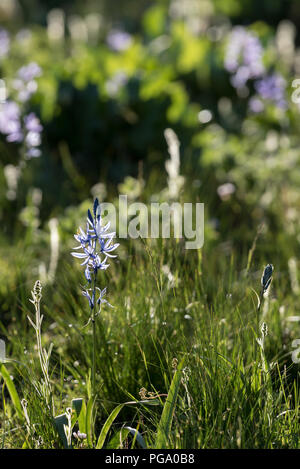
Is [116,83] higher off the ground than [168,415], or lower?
higher

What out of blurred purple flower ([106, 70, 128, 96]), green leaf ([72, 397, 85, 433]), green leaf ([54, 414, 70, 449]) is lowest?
green leaf ([54, 414, 70, 449])

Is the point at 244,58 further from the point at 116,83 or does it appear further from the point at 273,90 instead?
the point at 116,83

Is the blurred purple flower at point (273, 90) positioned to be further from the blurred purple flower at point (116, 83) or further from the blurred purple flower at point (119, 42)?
the blurred purple flower at point (119, 42)

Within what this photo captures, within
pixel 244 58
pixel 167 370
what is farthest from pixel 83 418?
pixel 244 58

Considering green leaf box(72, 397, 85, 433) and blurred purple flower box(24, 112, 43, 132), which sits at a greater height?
blurred purple flower box(24, 112, 43, 132)

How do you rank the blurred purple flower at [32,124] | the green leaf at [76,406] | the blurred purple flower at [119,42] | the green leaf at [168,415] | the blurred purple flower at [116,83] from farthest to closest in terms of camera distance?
1. the blurred purple flower at [119,42]
2. the blurred purple flower at [116,83]
3. the blurred purple flower at [32,124]
4. the green leaf at [76,406]
5. the green leaf at [168,415]

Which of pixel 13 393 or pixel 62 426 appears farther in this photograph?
pixel 13 393

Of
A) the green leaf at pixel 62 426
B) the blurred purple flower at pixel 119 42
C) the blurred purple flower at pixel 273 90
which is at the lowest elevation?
the green leaf at pixel 62 426

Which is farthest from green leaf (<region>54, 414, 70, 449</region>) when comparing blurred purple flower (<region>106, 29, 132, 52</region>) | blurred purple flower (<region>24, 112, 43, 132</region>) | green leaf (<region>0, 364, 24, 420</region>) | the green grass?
blurred purple flower (<region>106, 29, 132, 52</region>)

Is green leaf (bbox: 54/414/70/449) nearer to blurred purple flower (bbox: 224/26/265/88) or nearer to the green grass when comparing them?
the green grass

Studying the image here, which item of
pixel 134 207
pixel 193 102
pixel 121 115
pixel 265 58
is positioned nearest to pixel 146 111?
pixel 121 115

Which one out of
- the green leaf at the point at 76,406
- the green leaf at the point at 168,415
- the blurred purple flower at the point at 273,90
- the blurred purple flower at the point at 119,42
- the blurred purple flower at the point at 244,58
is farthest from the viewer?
the blurred purple flower at the point at 119,42

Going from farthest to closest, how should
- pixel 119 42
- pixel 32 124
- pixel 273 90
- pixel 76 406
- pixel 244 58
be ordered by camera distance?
pixel 119 42 < pixel 244 58 < pixel 273 90 < pixel 32 124 < pixel 76 406

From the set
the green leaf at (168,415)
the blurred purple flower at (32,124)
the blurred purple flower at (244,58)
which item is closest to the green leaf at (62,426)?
the green leaf at (168,415)
